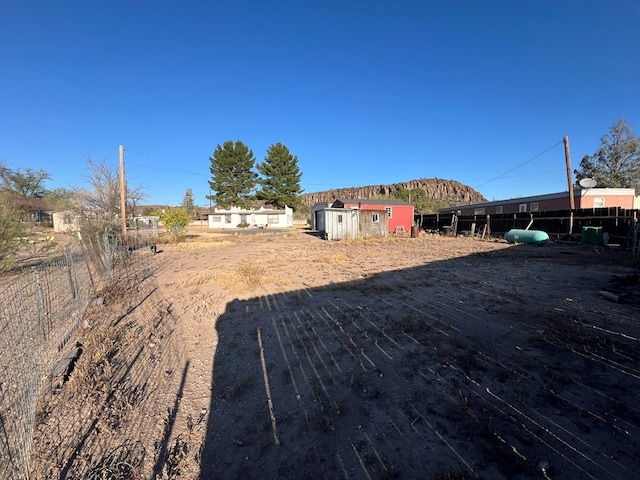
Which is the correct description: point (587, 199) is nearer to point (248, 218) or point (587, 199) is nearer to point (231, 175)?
point (248, 218)

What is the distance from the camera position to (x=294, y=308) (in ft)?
18.0

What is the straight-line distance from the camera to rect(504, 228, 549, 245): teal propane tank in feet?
49.7

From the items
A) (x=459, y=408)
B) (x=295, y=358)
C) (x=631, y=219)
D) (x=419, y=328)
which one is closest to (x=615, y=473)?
(x=459, y=408)

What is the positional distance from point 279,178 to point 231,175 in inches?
339

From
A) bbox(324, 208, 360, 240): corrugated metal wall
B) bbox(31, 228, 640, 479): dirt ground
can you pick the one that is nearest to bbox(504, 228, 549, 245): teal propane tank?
bbox(324, 208, 360, 240): corrugated metal wall

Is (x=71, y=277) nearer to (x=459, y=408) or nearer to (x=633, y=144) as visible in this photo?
(x=459, y=408)

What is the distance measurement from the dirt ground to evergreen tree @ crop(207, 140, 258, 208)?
4608 centimetres

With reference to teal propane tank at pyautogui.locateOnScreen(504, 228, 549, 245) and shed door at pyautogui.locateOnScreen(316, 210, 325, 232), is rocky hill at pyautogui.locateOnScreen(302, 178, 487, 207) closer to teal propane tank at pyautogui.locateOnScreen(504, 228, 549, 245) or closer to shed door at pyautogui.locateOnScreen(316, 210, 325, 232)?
shed door at pyautogui.locateOnScreen(316, 210, 325, 232)

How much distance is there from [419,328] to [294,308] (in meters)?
2.36

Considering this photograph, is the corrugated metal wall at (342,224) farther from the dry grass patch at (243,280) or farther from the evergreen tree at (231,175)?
the evergreen tree at (231,175)

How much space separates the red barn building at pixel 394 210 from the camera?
27.3 meters

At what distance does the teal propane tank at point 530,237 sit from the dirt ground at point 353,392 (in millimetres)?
11611

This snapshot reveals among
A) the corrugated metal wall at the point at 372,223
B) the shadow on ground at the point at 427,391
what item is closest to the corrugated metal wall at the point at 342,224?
the corrugated metal wall at the point at 372,223

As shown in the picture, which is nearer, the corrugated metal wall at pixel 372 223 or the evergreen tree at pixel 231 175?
the corrugated metal wall at pixel 372 223
